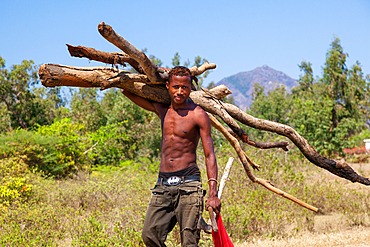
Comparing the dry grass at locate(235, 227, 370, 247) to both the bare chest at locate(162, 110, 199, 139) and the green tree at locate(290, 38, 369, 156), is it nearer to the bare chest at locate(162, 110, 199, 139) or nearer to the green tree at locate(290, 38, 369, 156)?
the bare chest at locate(162, 110, 199, 139)

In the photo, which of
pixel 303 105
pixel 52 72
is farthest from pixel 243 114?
pixel 303 105

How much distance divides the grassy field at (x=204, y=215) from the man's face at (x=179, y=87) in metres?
2.89

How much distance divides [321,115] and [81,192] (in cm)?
1463

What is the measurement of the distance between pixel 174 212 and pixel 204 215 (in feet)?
10.4

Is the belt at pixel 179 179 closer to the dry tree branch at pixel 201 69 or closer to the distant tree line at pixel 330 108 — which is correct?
the dry tree branch at pixel 201 69

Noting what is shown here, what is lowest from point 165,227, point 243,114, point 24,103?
point 165,227

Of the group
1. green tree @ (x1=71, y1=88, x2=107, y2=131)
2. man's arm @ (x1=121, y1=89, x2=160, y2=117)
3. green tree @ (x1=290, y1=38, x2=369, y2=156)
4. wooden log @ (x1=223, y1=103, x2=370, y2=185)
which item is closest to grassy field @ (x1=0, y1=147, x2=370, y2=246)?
wooden log @ (x1=223, y1=103, x2=370, y2=185)

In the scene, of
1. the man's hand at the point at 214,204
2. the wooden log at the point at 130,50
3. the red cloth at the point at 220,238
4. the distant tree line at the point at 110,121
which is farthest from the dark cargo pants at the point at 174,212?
the distant tree line at the point at 110,121

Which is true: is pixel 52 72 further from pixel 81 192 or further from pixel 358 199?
pixel 358 199

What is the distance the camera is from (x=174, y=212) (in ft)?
10.0

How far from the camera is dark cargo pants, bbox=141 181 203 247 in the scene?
2.91m

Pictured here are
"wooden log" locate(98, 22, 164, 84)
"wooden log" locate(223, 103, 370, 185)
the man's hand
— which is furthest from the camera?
"wooden log" locate(223, 103, 370, 185)

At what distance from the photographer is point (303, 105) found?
21.0 meters

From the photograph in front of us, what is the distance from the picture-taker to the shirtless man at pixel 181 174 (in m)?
2.94
